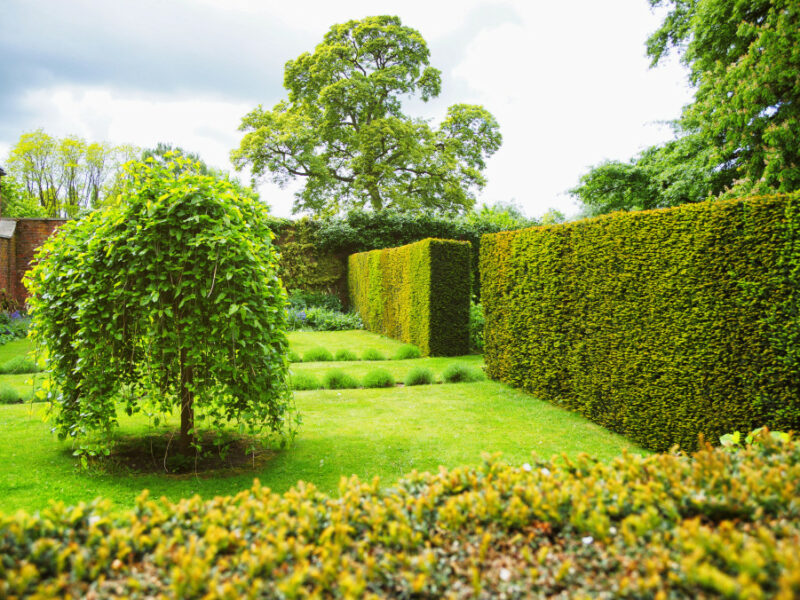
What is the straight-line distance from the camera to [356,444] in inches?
211

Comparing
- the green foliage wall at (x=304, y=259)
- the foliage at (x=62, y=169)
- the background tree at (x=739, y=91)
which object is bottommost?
the green foliage wall at (x=304, y=259)

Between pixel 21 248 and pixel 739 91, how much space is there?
22334 mm

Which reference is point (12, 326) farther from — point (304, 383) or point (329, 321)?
point (304, 383)

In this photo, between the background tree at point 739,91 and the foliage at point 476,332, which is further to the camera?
the foliage at point 476,332

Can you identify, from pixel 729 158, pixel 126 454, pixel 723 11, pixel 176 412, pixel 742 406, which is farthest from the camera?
pixel 729 158

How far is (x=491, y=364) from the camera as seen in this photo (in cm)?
898

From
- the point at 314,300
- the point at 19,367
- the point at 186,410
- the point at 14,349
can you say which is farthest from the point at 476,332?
the point at 14,349

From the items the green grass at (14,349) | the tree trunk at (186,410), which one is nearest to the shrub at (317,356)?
the tree trunk at (186,410)

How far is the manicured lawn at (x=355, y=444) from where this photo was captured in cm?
425

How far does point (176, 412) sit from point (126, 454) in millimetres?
1837

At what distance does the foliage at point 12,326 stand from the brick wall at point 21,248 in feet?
5.84

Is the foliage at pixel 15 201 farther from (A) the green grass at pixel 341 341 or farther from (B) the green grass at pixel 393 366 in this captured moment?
(B) the green grass at pixel 393 366

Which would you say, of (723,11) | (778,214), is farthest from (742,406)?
(723,11)

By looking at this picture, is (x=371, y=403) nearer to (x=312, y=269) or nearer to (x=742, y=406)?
(x=742, y=406)
